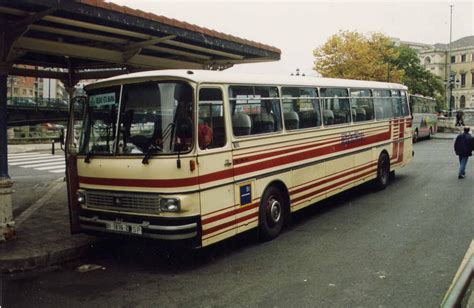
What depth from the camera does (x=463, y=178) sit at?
14.2 m

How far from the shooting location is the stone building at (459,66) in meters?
122

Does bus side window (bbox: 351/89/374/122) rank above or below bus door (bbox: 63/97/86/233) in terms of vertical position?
above

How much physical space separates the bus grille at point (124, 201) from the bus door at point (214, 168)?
2.12 feet

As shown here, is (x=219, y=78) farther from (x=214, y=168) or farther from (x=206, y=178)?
(x=206, y=178)

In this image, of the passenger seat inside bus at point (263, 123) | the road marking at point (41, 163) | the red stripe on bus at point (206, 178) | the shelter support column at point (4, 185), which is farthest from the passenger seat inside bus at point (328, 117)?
the road marking at point (41, 163)

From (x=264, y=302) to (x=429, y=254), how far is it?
2.92m

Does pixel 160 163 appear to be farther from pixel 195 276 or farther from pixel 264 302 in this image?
pixel 264 302

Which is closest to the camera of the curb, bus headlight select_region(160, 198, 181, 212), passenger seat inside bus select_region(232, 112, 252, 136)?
bus headlight select_region(160, 198, 181, 212)

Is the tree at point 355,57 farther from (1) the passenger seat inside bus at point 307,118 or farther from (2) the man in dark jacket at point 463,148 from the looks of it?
(1) the passenger seat inside bus at point 307,118

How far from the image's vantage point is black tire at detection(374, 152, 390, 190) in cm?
1226

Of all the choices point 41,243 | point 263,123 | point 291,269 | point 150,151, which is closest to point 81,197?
point 41,243

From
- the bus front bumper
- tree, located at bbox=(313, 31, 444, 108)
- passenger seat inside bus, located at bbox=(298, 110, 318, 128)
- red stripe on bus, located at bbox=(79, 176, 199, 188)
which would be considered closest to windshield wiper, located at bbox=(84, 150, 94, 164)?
red stripe on bus, located at bbox=(79, 176, 199, 188)

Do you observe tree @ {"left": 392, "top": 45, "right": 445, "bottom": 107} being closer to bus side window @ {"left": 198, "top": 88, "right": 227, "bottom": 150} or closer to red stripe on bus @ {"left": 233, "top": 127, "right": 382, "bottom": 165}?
red stripe on bus @ {"left": 233, "top": 127, "right": 382, "bottom": 165}

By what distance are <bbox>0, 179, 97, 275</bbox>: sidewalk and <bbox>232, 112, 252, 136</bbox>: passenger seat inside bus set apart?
9.35ft
